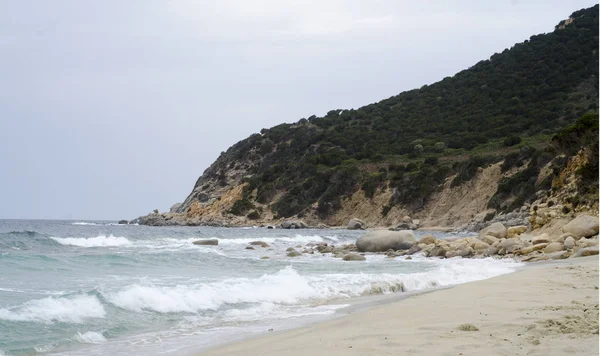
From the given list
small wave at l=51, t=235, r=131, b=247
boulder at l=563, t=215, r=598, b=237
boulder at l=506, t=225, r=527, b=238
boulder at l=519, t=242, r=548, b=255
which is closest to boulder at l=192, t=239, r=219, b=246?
small wave at l=51, t=235, r=131, b=247

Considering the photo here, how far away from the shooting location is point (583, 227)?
21078 millimetres

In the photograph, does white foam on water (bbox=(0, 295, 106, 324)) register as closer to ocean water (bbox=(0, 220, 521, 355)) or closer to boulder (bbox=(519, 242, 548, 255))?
ocean water (bbox=(0, 220, 521, 355))

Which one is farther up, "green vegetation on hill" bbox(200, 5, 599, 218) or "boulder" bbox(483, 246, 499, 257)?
"green vegetation on hill" bbox(200, 5, 599, 218)

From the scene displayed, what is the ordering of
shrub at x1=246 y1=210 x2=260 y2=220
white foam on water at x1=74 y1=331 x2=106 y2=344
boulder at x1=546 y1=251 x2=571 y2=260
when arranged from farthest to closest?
shrub at x1=246 y1=210 x2=260 y2=220 < boulder at x1=546 y1=251 x2=571 y2=260 < white foam on water at x1=74 y1=331 x2=106 y2=344

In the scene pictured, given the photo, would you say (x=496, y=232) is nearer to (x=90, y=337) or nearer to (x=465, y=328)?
(x=465, y=328)

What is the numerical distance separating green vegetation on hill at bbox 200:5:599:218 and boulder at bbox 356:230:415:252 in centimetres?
1888

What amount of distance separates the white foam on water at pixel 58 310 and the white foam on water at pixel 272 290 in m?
0.61

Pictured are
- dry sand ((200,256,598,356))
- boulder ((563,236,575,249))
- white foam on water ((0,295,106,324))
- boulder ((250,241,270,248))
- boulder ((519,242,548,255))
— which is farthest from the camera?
boulder ((250,241,270,248))

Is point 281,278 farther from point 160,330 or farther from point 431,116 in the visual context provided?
point 431,116

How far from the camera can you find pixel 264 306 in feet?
38.6

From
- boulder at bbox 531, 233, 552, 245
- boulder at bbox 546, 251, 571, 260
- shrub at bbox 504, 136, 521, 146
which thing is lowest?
boulder at bbox 546, 251, 571, 260

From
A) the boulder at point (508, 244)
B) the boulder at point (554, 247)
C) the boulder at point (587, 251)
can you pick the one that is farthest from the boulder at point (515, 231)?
the boulder at point (587, 251)

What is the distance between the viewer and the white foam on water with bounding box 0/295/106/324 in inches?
370

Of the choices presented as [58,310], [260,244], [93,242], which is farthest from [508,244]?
[93,242]
